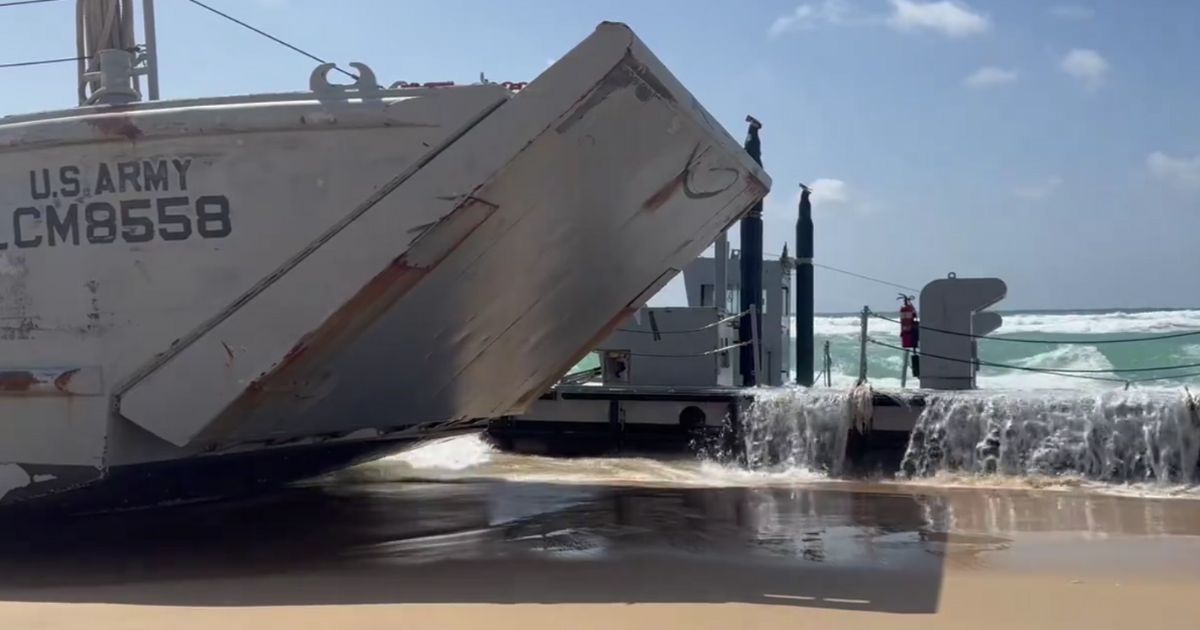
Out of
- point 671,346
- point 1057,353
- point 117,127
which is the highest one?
point 117,127

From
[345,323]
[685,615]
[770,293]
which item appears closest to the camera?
[685,615]

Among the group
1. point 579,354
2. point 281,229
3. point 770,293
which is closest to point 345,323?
→ point 281,229

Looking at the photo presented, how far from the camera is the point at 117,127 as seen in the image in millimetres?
5500

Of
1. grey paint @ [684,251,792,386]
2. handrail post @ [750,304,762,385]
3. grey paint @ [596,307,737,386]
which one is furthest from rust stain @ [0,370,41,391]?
grey paint @ [684,251,792,386]

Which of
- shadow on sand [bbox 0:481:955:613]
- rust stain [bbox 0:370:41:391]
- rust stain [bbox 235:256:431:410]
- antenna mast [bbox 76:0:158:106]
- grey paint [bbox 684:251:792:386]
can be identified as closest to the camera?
shadow on sand [bbox 0:481:955:613]

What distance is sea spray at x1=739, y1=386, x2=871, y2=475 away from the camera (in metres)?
9.33

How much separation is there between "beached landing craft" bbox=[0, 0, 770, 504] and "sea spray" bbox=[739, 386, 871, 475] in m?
3.69

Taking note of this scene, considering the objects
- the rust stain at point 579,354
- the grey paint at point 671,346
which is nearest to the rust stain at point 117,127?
the rust stain at point 579,354

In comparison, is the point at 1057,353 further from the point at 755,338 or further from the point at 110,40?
the point at 110,40

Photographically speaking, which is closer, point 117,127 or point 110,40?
point 117,127

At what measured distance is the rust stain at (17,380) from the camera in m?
5.68

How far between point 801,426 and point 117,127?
6.19 metres

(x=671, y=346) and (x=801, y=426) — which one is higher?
(x=671, y=346)

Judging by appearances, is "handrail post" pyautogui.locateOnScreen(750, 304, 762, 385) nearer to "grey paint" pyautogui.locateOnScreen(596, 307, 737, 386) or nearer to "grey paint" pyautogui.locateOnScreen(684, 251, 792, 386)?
"grey paint" pyautogui.locateOnScreen(596, 307, 737, 386)
